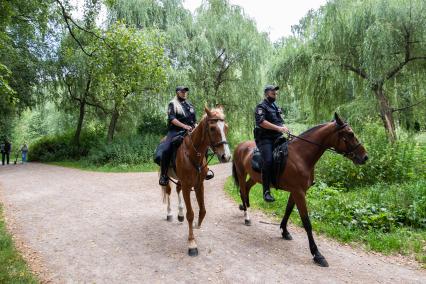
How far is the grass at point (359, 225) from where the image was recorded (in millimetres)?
5598

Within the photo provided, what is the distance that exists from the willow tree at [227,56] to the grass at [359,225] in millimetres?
12699

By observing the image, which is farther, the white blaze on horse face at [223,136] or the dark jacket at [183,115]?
the dark jacket at [183,115]

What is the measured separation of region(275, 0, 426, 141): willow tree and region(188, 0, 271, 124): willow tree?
12.8 ft

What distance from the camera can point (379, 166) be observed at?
9156 mm

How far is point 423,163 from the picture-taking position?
A: 9539mm

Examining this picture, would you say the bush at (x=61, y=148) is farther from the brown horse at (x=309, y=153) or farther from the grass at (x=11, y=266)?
the brown horse at (x=309, y=153)

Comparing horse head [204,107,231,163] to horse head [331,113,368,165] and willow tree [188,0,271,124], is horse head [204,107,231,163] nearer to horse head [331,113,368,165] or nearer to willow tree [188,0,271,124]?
horse head [331,113,368,165]

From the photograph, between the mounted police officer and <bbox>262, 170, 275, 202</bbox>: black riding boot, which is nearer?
<bbox>262, 170, 275, 202</bbox>: black riding boot

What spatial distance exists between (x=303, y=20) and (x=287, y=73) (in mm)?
2760

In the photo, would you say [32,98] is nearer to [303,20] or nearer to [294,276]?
[303,20]

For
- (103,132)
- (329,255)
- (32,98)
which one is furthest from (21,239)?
(103,132)

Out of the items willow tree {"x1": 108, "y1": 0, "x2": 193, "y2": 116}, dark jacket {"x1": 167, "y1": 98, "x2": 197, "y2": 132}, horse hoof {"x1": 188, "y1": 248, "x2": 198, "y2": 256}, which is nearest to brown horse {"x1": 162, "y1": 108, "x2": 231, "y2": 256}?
horse hoof {"x1": 188, "y1": 248, "x2": 198, "y2": 256}

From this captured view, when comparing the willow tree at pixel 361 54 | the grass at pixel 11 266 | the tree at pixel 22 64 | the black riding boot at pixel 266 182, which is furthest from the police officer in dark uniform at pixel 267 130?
the tree at pixel 22 64

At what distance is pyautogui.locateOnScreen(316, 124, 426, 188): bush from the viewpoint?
355 inches
